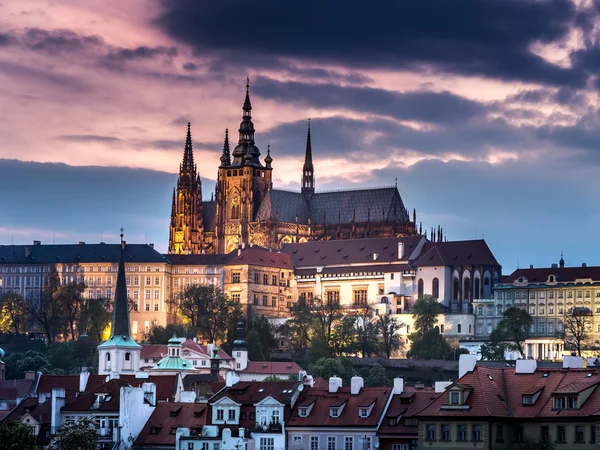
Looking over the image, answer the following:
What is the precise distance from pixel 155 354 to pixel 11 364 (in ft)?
45.8

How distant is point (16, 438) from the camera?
8425 centimetres

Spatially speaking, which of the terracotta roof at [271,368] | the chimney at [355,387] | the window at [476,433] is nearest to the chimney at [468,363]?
the window at [476,433]

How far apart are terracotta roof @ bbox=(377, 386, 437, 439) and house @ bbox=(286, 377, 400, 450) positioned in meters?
0.32

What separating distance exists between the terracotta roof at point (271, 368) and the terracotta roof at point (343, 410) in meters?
97.7

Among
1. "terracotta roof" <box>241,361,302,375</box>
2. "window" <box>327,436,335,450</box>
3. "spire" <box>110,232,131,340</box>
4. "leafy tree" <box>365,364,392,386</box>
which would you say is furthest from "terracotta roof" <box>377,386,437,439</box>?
"terracotta roof" <box>241,361,302,375</box>

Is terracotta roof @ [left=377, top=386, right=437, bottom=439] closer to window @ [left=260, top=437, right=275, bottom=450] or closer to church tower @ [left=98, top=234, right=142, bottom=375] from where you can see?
window @ [left=260, top=437, right=275, bottom=450]

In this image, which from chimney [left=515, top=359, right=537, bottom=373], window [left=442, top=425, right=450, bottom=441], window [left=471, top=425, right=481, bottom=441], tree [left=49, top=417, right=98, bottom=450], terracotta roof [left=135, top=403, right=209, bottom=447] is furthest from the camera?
terracotta roof [left=135, top=403, right=209, bottom=447]

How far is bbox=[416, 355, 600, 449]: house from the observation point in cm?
7750

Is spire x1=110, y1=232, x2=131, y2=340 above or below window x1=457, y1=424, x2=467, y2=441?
above

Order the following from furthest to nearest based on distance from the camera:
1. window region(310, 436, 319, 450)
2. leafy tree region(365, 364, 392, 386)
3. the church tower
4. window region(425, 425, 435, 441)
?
leafy tree region(365, 364, 392, 386) < the church tower < window region(310, 436, 319, 450) < window region(425, 425, 435, 441)

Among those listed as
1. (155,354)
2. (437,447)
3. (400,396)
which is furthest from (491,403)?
(155,354)

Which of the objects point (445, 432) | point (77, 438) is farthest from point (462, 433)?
point (77, 438)

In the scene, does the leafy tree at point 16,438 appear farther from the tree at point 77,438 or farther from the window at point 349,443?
the window at point 349,443

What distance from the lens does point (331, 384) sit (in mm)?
93438
